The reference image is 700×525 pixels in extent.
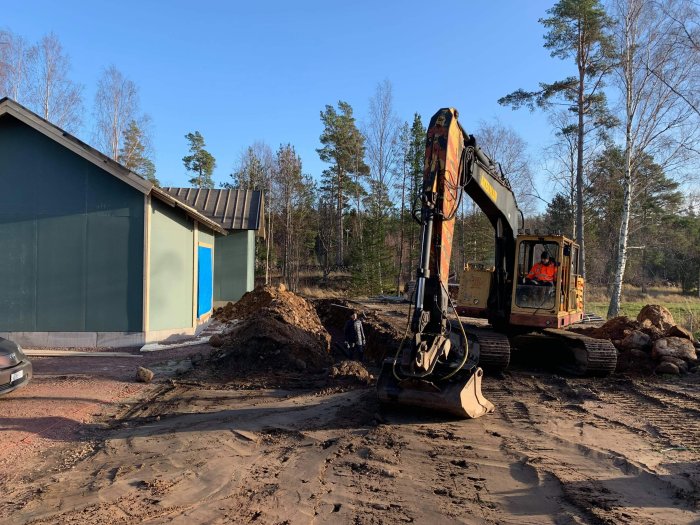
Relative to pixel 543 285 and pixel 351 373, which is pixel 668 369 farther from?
pixel 351 373

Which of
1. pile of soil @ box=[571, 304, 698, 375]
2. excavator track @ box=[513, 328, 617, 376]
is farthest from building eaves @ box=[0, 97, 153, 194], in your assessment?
pile of soil @ box=[571, 304, 698, 375]

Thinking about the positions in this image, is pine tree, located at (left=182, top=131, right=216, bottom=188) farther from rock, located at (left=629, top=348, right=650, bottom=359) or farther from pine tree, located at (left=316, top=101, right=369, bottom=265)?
rock, located at (left=629, top=348, right=650, bottom=359)

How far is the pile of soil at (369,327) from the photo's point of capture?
553 inches

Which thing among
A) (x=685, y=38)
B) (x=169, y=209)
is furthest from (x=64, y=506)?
(x=685, y=38)

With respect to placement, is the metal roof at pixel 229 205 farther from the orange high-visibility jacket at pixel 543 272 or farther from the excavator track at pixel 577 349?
the orange high-visibility jacket at pixel 543 272

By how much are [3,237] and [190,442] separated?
9160 mm

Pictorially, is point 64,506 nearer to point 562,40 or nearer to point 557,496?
point 557,496

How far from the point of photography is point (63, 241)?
1169 centimetres

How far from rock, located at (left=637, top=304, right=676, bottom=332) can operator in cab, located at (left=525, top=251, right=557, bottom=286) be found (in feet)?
16.3

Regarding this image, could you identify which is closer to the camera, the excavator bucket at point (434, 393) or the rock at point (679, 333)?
the excavator bucket at point (434, 393)

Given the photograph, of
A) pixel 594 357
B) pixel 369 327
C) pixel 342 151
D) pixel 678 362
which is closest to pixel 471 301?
pixel 594 357

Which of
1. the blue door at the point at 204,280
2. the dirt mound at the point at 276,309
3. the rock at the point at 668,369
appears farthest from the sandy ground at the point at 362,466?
Result: the blue door at the point at 204,280

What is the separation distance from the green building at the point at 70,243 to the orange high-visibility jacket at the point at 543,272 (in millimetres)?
8679

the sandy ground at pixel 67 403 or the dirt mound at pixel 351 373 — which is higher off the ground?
the dirt mound at pixel 351 373
